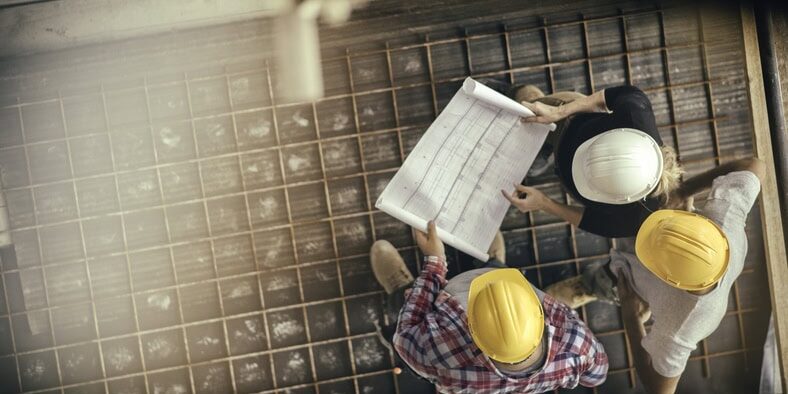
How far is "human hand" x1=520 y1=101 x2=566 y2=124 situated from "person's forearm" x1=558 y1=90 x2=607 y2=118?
31 millimetres

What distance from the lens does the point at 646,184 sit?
2.63 metres

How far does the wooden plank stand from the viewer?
3.37 metres

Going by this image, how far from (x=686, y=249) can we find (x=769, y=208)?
135 cm

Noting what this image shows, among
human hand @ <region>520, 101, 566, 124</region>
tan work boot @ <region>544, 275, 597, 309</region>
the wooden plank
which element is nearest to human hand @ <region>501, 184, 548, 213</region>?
human hand @ <region>520, 101, 566, 124</region>

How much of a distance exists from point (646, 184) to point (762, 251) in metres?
1.77

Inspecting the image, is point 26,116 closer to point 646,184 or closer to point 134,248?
point 134,248

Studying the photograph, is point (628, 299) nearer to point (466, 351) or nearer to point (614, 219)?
point (614, 219)

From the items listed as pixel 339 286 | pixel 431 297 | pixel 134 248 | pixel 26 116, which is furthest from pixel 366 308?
pixel 26 116

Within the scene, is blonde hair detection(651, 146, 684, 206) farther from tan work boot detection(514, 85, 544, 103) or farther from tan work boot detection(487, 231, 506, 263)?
tan work boot detection(487, 231, 506, 263)

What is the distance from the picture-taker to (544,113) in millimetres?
3121

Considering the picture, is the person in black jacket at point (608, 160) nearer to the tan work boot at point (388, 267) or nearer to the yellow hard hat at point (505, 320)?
the yellow hard hat at point (505, 320)

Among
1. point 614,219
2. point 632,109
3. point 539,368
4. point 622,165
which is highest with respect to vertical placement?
point 632,109

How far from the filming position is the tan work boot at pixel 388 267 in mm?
3416

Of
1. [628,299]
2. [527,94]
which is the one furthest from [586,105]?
[628,299]
